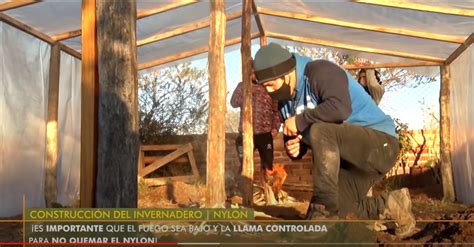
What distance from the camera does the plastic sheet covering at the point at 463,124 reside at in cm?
912

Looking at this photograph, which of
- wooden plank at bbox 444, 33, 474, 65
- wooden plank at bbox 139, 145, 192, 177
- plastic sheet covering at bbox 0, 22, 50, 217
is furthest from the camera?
wooden plank at bbox 139, 145, 192, 177

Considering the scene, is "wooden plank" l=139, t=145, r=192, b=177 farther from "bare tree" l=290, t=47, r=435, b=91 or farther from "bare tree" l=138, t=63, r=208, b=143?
"bare tree" l=290, t=47, r=435, b=91

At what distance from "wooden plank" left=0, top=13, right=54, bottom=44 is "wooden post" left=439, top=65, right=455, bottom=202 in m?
6.57

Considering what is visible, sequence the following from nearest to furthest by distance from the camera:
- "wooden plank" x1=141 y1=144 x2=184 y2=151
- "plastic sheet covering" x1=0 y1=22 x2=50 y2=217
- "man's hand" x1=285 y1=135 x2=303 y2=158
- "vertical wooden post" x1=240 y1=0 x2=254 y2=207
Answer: "man's hand" x1=285 y1=135 x2=303 y2=158 → "plastic sheet covering" x1=0 y1=22 x2=50 y2=217 → "vertical wooden post" x1=240 y1=0 x2=254 y2=207 → "wooden plank" x1=141 y1=144 x2=184 y2=151

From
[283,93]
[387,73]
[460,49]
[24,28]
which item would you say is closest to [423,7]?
[460,49]

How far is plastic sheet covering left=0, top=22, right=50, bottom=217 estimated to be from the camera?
292 inches

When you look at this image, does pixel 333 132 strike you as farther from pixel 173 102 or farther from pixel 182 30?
pixel 173 102

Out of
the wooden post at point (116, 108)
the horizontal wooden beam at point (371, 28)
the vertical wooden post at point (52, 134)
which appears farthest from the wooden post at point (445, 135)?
the wooden post at point (116, 108)

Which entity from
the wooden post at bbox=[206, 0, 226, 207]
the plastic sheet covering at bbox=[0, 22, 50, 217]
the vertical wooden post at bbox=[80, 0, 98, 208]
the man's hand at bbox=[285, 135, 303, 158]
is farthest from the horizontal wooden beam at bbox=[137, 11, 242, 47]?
the vertical wooden post at bbox=[80, 0, 98, 208]

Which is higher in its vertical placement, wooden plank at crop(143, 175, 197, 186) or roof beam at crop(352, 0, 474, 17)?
roof beam at crop(352, 0, 474, 17)

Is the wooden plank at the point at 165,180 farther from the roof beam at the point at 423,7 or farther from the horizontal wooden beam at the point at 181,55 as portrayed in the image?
the roof beam at the point at 423,7

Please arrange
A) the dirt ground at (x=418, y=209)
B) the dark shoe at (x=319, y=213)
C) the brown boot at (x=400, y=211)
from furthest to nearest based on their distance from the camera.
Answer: the brown boot at (x=400, y=211)
the dirt ground at (x=418, y=209)
the dark shoe at (x=319, y=213)

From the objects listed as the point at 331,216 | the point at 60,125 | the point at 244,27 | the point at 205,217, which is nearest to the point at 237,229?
the point at 205,217

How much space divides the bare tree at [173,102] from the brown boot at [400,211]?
8.60 m
